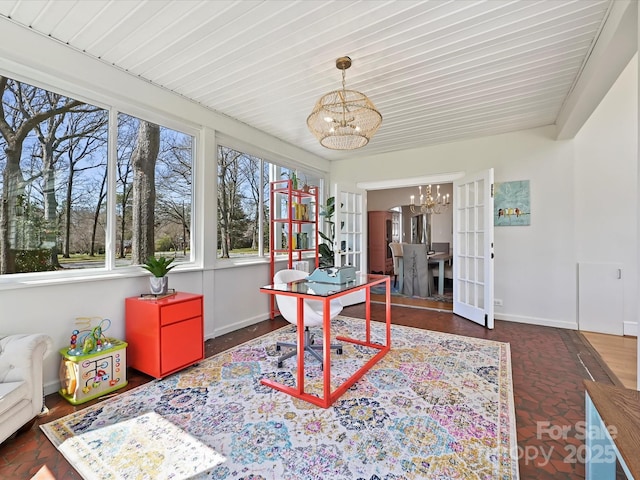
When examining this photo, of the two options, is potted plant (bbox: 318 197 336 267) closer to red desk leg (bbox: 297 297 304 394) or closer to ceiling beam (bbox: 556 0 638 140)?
red desk leg (bbox: 297 297 304 394)

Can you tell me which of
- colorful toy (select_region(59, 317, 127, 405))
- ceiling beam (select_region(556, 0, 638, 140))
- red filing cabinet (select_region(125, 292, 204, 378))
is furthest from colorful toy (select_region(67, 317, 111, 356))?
ceiling beam (select_region(556, 0, 638, 140))

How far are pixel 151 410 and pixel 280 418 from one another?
869 millimetres

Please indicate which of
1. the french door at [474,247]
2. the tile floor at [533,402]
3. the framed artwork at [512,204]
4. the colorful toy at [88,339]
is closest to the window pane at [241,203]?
the tile floor at [533,402]

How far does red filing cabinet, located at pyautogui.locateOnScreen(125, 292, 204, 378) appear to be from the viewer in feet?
7.65

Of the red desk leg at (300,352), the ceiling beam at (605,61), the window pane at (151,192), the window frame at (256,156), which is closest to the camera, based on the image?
the ceiling beam at (605,61)

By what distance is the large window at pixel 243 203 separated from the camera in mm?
3715

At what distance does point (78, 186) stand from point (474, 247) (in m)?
4.48

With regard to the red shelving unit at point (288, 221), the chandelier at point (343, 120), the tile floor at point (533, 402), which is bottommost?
the tile floor at point (533, 402)

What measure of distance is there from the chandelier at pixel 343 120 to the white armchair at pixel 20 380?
2.41 m

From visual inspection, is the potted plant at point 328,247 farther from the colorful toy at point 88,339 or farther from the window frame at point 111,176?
the colorful toy at point 88,339

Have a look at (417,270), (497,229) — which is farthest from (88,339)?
(417,270)

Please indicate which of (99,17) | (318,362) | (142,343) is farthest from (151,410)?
(99,17)

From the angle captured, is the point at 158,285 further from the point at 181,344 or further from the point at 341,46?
the point at 341,46

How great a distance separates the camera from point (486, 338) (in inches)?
130
